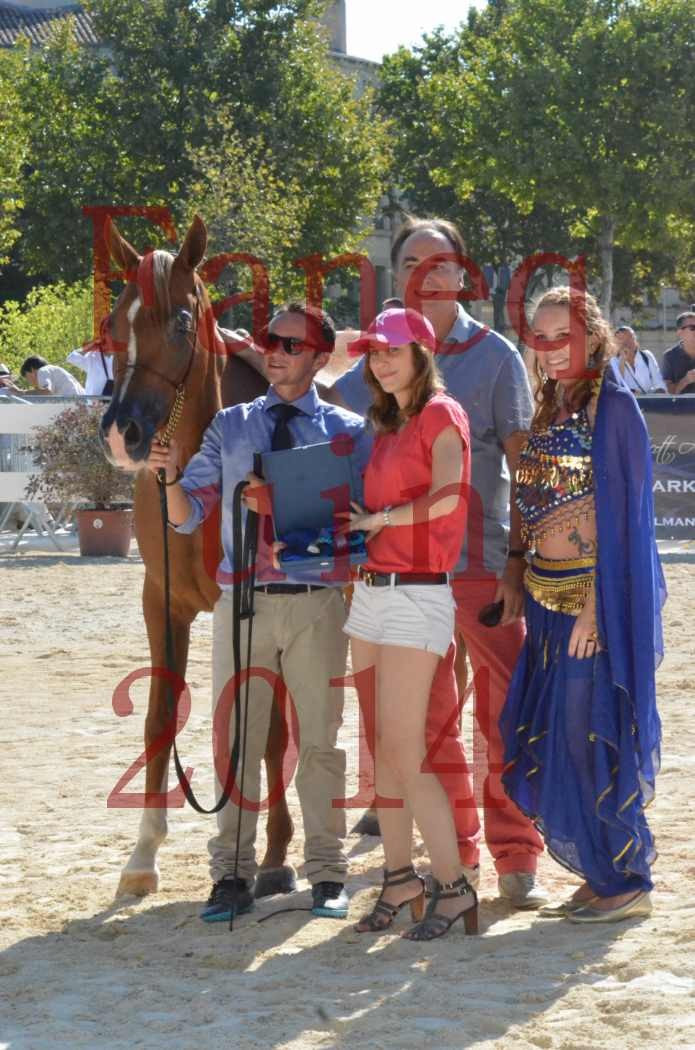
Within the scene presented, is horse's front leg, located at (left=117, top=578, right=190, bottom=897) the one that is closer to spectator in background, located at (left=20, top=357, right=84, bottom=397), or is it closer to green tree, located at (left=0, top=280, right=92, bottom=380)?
spectator in background, located at (left=20, top=357, right=84, bottom=397)

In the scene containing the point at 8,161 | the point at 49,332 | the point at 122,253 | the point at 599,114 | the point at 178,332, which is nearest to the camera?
the point at 178,332

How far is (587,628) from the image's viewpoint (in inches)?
186

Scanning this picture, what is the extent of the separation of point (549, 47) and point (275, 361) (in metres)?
36.9

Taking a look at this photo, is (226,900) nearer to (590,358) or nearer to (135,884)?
(135,884)

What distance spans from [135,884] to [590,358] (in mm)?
2343

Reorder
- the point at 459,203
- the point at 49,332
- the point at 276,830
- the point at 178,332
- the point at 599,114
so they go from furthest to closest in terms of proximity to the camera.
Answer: the point at 459,203
the point at 599,114
the point at 49,332
the point at 276,830
the point at 178,332

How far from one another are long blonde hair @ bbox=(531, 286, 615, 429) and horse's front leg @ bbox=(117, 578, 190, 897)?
4.94ft

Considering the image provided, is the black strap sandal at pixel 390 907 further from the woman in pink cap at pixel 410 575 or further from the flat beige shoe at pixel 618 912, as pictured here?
the flat beige shoe at pixel 618 912

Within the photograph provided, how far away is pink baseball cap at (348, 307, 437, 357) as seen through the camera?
15.1 feet

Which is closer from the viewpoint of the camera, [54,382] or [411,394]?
[411,394]

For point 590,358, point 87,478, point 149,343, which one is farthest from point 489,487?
point 87,478

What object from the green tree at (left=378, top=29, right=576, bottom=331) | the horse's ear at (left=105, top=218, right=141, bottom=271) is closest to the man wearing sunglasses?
the horse's ear at (left=105, top=218, right=141, bottom=271)

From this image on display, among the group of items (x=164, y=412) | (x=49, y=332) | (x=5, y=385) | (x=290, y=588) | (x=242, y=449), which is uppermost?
(x=49, y=332)


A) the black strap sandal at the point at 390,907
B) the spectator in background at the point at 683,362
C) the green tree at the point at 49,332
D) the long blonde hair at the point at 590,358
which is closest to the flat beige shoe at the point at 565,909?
the black strap sandal at the point at 390,907
